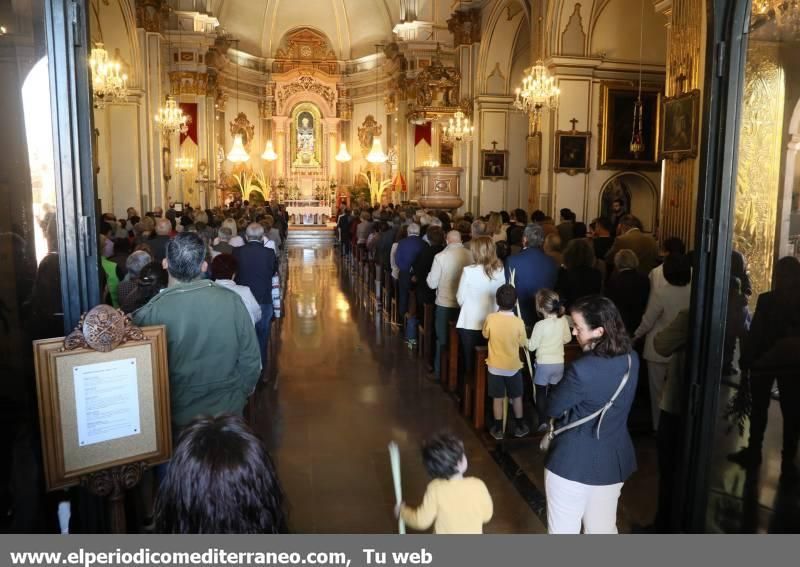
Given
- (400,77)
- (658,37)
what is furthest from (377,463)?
(400,77)

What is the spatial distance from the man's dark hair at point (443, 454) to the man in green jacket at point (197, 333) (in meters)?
1.17

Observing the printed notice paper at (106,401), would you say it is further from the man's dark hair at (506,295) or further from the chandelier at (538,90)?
the chandelier at (538,90)

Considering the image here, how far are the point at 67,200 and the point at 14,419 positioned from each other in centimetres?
107

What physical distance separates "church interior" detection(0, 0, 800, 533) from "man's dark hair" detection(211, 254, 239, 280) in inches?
31.9

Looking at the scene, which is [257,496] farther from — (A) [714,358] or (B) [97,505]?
(A) [714,358]

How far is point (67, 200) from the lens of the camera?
9.98ft

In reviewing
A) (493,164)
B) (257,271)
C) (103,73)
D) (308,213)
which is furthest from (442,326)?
(308,213)

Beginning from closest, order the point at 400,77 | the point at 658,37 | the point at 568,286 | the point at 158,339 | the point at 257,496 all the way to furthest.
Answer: the point at 257,496 < the point at 158,339 < the point at 568,286 < the point at 658,37 < the point at 400,77

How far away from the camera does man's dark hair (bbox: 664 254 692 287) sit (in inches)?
187

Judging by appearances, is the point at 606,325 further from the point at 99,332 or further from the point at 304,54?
the point at 304,54

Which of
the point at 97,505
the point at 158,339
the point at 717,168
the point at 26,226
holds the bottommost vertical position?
the point at 97,505

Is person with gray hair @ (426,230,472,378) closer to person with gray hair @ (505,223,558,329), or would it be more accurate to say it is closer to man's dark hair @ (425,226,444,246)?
man's dark hair @ (425,226,444,246)

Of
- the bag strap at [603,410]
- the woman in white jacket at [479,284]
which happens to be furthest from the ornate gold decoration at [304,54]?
the bag strap at [603,410]

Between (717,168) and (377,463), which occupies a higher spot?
(717,168)
